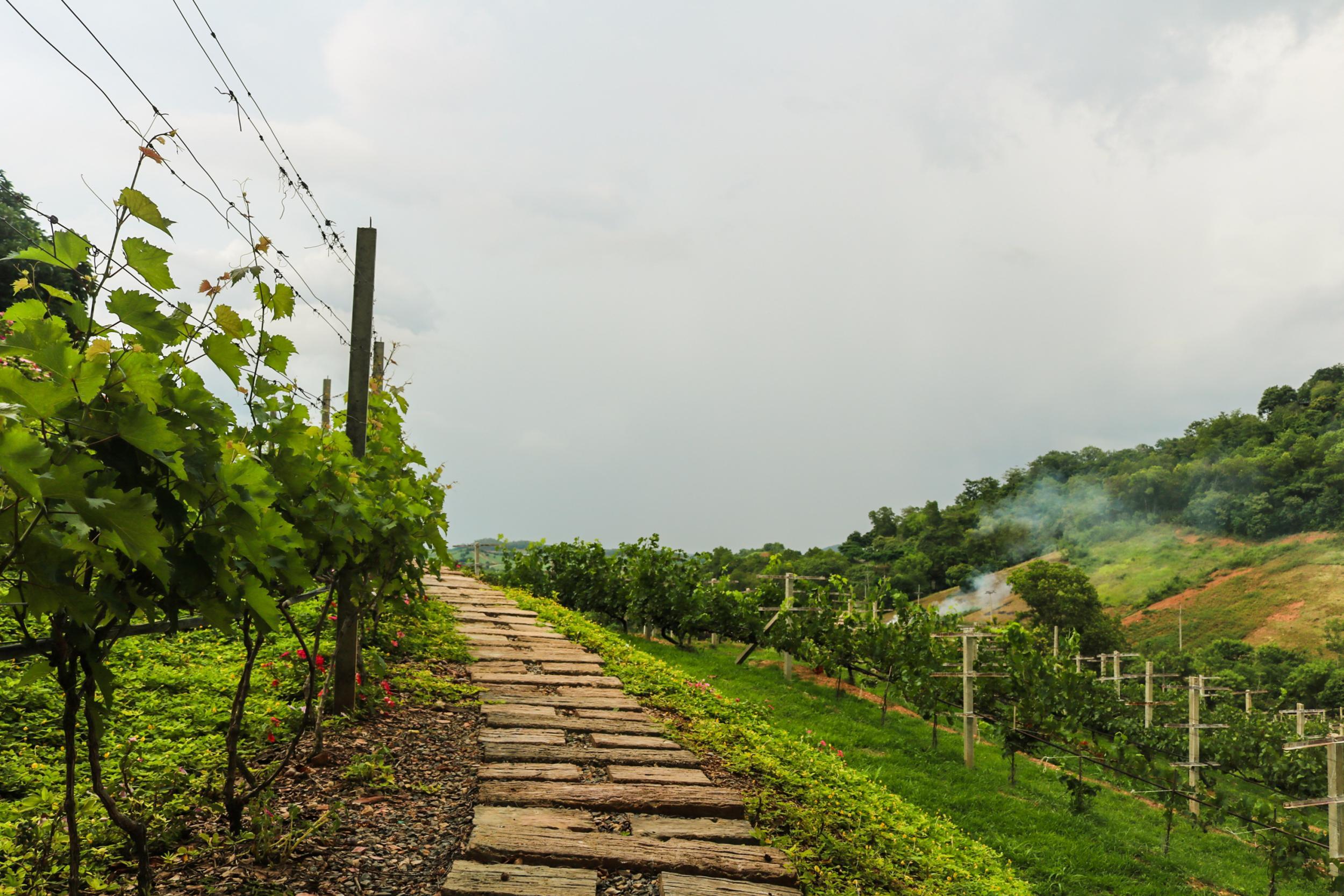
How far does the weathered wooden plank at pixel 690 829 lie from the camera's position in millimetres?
2879

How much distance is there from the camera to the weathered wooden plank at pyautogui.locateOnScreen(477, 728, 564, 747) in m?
3.83

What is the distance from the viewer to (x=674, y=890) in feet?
7.98

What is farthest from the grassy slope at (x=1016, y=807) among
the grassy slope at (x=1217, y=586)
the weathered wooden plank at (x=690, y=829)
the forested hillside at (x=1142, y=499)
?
the forested hillside at (x=1142, y=499)

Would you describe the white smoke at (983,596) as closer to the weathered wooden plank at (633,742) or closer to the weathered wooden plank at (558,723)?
the weathered wooden plank at (558,723)

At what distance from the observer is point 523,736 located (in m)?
3.93

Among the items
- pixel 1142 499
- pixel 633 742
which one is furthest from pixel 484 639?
pixel 1142 499

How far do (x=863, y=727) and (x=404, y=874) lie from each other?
8676mm

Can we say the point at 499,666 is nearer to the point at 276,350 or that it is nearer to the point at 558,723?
the point at 558,723

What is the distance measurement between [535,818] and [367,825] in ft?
1.95

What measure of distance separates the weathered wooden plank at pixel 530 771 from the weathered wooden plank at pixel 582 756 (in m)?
0.05

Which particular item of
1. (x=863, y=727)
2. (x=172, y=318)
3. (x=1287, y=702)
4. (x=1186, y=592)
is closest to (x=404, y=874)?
(x=172, y=318)

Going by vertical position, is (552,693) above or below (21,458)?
below

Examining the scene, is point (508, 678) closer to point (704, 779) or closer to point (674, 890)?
point (704, 779)

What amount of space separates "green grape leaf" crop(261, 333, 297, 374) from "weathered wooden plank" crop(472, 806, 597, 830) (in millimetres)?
1740
